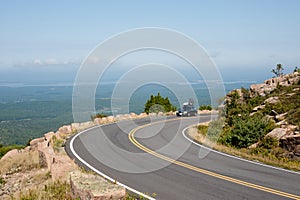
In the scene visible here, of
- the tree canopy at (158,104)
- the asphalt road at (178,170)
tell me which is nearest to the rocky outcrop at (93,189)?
the asphalt road at (178,170)

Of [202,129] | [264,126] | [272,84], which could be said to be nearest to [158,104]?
[272,84]

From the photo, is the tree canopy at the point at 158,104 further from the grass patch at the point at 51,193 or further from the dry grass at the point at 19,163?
the grass patch at the point at 51,193

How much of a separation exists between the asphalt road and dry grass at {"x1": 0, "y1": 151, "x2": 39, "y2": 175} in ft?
6.01

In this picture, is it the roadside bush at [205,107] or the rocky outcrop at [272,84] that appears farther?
the roadside bush at [205,107]

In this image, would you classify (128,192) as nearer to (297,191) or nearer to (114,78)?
(297,191)

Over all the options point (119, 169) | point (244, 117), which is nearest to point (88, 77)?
point (119, 169)

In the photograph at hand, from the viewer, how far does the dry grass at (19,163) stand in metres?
14.5

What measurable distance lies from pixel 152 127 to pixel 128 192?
54.8 ft

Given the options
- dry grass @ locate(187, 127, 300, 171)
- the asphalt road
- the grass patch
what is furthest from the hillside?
the grass patch

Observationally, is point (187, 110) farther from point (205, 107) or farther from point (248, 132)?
point (248, 132)

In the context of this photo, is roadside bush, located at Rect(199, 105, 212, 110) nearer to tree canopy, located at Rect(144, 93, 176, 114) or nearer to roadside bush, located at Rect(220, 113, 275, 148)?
tree canopy, located at Rect(144, 93, 176, 114)

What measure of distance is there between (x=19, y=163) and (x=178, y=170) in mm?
8003

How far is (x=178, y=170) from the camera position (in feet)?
41.5

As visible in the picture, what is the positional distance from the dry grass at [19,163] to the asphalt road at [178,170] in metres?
1.83
